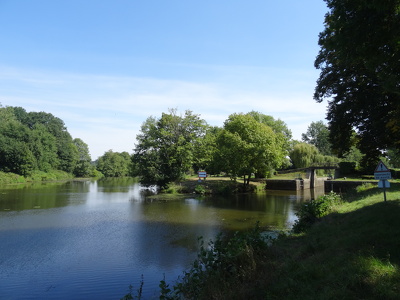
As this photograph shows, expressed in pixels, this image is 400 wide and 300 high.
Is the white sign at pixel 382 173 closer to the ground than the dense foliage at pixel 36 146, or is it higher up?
closer to the ground

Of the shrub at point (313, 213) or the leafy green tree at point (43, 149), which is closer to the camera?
the shrub at point (313, 213)

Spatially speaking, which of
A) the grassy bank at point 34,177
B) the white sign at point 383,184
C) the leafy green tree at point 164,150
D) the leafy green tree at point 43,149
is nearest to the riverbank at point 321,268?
the white sign at point 383,184

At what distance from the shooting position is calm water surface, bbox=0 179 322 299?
8.43m

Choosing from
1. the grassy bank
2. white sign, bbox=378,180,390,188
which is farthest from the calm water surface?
the grassy bank

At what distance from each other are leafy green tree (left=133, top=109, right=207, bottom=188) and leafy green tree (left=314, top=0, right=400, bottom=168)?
803 inches

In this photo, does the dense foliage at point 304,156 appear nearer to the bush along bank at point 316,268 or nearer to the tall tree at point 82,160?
the bush along bank at point 316,268

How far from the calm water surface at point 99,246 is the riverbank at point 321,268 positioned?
245 centimetres

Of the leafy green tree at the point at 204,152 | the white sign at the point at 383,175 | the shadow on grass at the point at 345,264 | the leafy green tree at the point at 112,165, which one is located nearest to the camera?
the shadow on grass at the point at 345,264

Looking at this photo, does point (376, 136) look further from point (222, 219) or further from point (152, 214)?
point (152, 214)

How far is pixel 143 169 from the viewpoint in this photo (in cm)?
3609

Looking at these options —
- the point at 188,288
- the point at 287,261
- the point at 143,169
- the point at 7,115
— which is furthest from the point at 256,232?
the point at 7,115

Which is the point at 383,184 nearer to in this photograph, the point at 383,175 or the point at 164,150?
the point at 383,175

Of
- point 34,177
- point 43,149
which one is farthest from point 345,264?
point 43,149

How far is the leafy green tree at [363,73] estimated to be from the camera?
707cm
